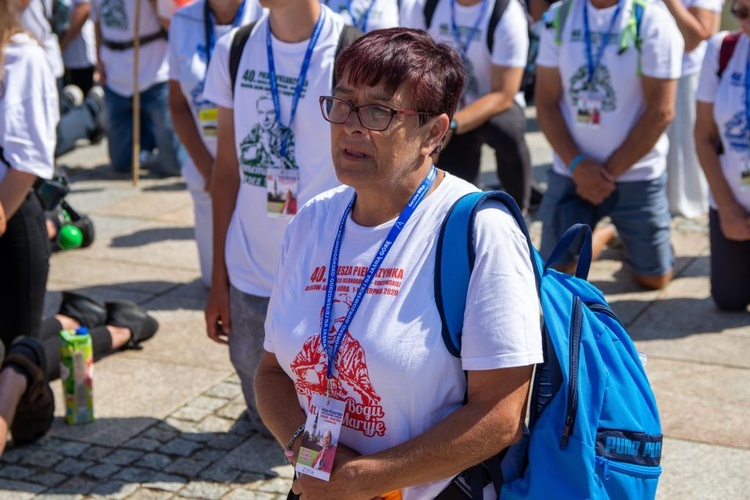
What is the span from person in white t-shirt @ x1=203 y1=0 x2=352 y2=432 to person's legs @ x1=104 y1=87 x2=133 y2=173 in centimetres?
596

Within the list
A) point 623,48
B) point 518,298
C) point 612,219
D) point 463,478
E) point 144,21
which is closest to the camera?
point 518,298

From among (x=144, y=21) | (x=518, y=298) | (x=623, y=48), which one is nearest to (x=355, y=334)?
(x=518, y=298)

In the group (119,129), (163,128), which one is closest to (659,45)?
(163,128)

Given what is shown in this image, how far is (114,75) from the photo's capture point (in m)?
10.0

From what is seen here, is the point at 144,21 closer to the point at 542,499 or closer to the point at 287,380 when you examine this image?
the point at 287,380

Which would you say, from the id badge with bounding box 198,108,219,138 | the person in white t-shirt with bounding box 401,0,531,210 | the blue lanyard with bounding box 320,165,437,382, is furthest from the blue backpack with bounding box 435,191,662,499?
the person in white t-shirt with bounding box 401,0,531,210

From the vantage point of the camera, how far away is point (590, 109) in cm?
642

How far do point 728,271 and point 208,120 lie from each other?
3037 millimetres

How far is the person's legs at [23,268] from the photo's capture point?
15.4 ft

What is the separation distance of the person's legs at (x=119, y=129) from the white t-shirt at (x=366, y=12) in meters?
3.90

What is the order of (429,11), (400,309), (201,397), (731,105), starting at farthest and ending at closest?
(429,11) → (731,105) → (201,397) → (400,309)

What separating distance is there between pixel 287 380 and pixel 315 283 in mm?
339

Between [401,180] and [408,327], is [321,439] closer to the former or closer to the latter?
[408,327]

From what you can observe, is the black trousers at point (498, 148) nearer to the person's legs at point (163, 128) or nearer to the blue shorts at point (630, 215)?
the blue shorts at point (630, 215)
